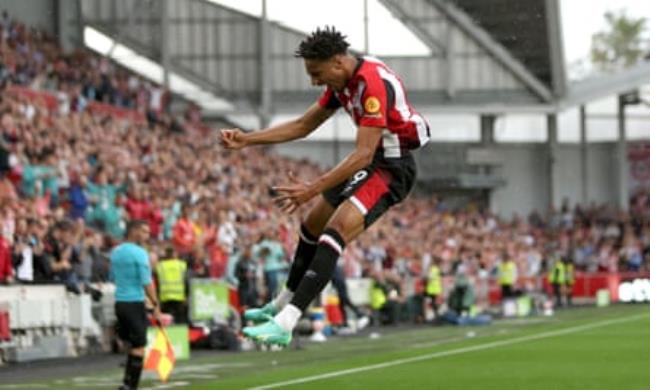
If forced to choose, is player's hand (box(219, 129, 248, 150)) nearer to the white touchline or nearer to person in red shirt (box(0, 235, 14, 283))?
the white touchline

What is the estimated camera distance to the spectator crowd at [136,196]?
26.0m

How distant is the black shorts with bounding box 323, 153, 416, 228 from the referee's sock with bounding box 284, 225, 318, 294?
0.48 m

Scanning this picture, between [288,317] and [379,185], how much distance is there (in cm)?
115

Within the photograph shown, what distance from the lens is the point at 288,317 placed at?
11.7 metres

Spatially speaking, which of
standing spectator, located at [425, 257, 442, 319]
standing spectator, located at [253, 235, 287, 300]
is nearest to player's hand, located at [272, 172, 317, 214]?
standing spectator, located at [253, 235, 287, 300]

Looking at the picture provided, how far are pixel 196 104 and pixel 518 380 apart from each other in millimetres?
36239

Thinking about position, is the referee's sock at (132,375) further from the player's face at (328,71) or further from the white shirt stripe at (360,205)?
the player's face at (328,71)

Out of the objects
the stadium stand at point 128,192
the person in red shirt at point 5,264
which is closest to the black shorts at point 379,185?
the person in red shirt at point 5,264

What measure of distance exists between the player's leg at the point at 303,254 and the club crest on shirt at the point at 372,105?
0.96 metres

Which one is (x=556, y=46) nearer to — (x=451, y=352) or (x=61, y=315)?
(x=61, y=315)

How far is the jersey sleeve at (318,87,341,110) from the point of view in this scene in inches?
484

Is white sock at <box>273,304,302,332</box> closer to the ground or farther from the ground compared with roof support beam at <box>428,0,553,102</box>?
closer to the ground

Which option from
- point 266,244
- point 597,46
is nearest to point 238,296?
point 266,244

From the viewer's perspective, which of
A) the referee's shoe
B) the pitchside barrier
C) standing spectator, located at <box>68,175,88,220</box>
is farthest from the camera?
standing spectator, located at <box>68,175,88,220</box>
